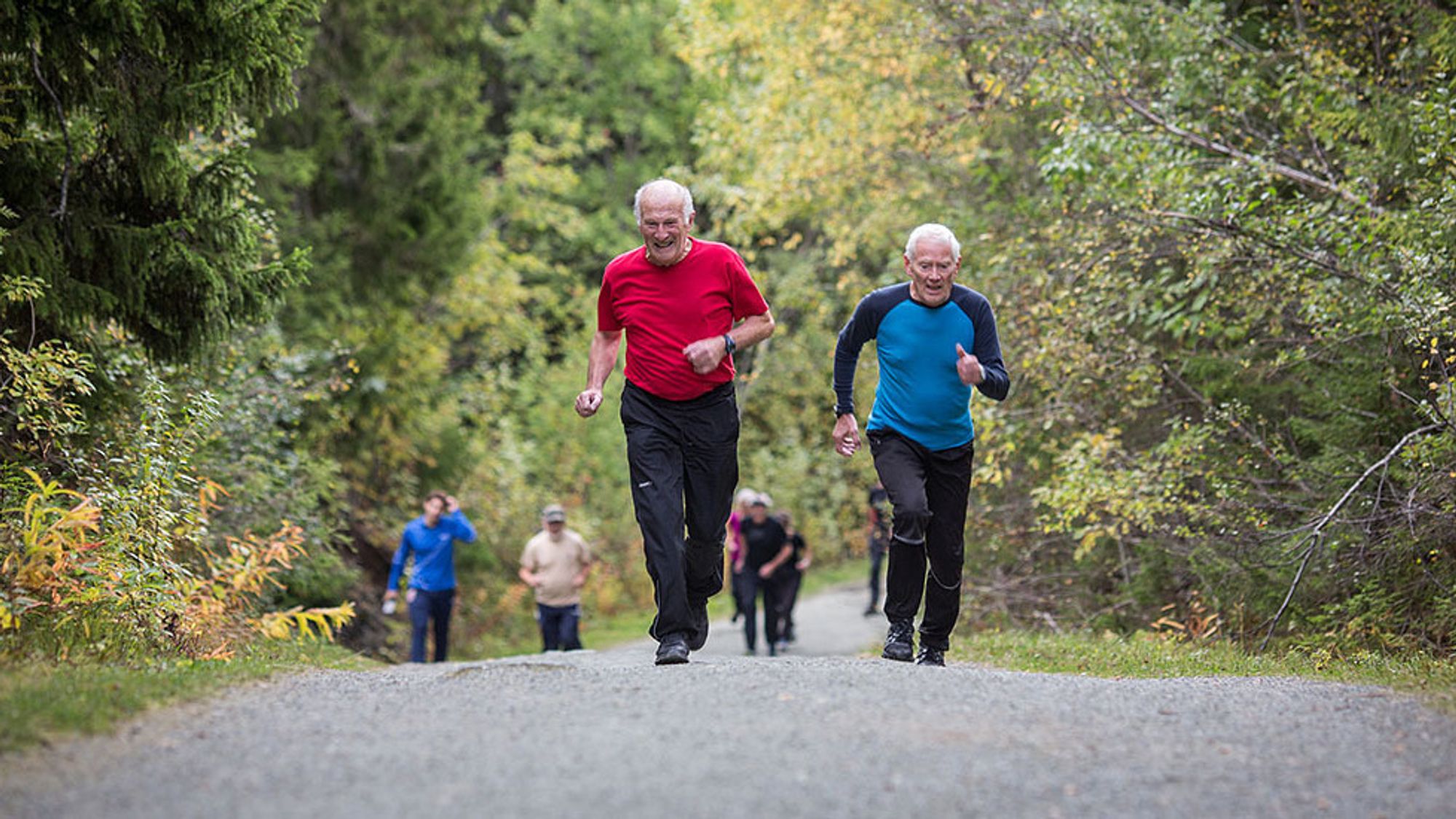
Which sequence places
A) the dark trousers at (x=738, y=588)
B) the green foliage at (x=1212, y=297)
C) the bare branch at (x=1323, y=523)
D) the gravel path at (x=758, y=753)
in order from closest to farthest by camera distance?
the gravel path at (x=758, y=753) → the bare branch at (x=1323, y=523) → the green foliage at (x=1212, y=297) → the dark trousers at (x=738, y=588)

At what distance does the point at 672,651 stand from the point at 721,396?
54.0 inches

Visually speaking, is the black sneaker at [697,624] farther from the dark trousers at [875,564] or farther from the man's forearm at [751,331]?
the dark trousers at [875,564]

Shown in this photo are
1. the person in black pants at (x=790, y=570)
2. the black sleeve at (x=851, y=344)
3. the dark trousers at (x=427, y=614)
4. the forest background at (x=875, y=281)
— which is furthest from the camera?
the person in black pants at (x=790, y=570)

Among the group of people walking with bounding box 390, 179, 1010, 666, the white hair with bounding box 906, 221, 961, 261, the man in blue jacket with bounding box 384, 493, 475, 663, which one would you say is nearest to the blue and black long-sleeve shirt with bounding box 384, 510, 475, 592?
the man in blue jacket with bounding box 384, 493, 475, 663

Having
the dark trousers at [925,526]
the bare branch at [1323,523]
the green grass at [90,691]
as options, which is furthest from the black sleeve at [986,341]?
the green grass at [90,691]

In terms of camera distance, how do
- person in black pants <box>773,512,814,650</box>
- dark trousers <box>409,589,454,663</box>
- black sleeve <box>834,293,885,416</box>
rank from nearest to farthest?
1. black sleeve <box>834,293,885,416</box>
2. dark trousers <box>409,589,454,663</box>
3. person in black pants <box>773,512,814,650</box>

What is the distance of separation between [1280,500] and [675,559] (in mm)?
5494

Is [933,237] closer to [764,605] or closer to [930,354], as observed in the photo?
[930,354]

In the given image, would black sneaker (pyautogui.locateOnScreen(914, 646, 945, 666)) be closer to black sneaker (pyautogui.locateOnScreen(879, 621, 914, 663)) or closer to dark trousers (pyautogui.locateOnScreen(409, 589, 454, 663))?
black sneaker (pyautogui.locateOnScreen(879, 621, 914, 663))

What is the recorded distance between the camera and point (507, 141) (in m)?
35.2

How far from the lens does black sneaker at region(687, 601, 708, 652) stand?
8062 millimetres

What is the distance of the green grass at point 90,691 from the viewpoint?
5.32 m

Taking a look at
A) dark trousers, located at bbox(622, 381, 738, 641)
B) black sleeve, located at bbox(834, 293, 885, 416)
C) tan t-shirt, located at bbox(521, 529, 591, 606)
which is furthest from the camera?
tan t-shirt, located at bbox(521, 529, 591, 606)

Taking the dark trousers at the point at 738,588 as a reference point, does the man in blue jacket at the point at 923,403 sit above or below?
above
